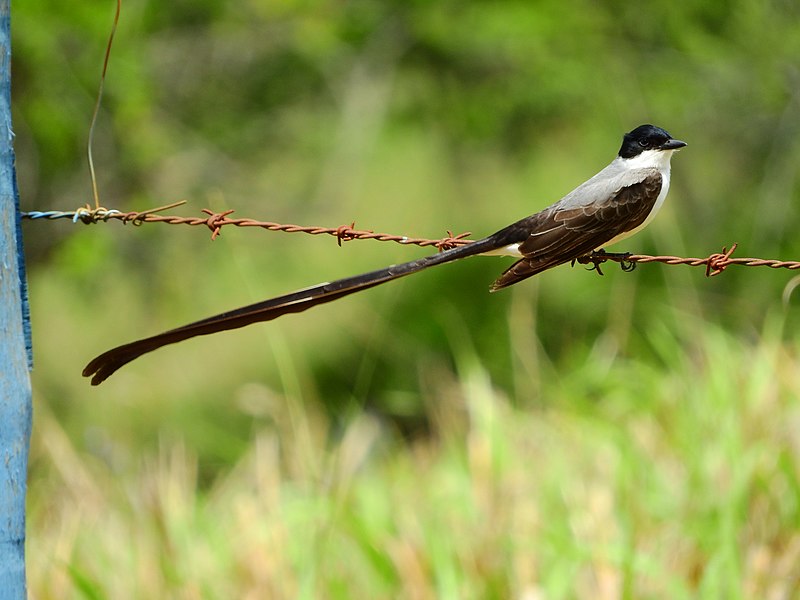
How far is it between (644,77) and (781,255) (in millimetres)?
2392

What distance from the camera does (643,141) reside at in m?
2.88

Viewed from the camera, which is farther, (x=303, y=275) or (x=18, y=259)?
(x=303, y=275)

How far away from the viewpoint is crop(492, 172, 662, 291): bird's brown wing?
2.45 metres

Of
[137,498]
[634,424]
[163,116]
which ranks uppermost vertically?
[163,116]

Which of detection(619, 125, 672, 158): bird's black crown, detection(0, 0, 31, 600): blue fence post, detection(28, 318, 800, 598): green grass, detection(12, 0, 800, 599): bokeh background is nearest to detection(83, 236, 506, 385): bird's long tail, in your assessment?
detection(0, 0, 31, 600): blue fence post

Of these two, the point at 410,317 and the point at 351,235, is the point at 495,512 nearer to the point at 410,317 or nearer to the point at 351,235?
the point at 351,235

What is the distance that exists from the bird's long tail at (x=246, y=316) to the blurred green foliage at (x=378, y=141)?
6.32m

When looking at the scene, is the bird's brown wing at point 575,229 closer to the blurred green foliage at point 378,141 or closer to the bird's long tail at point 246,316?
the bird's long tail at point 246,316

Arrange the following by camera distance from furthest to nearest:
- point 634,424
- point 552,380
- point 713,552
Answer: point 552,380, point 634,424, point 713,552

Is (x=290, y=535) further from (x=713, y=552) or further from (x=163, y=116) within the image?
(x=163, y=116)

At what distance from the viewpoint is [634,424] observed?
544cm

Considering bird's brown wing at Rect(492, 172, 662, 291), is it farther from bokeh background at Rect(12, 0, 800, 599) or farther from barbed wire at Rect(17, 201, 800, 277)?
bokeh background at Rect(12, 0, 800, 599)

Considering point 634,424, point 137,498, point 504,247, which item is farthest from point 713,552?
point 137,498

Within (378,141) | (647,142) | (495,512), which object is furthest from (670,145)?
(378,141)
